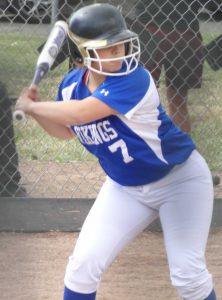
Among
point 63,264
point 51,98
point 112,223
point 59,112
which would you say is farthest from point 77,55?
point 51,98

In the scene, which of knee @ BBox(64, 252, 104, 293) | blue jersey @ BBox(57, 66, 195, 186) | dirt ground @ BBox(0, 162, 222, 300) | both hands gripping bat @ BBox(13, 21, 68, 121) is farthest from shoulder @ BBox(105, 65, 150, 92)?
dirt ground @ BBox(0, 162, 222, 300)

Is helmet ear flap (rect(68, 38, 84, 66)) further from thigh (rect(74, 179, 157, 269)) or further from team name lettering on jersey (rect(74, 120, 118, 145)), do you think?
thigh (rect(74, 179, 157, 269))

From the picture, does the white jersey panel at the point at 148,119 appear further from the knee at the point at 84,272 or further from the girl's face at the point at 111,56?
the knee at the point at 84,272

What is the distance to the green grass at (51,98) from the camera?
5.20 m

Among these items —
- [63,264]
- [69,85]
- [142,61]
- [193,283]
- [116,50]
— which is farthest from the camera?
[142,61]

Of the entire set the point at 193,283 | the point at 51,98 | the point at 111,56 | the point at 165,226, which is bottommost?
the point at 51,98

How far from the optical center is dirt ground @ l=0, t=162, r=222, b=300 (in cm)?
413

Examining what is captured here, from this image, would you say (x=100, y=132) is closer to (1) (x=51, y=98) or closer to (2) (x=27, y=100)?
(2) (x=27, y=100)

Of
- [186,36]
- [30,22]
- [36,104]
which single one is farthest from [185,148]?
[30,22]

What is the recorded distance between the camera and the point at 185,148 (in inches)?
132

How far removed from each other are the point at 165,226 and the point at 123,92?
61 centimetres

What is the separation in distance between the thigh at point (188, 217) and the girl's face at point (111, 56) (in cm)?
53

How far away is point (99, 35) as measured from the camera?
3.09m

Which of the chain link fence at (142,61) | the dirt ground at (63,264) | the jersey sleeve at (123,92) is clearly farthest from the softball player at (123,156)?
the chain link fence at (142,61)
